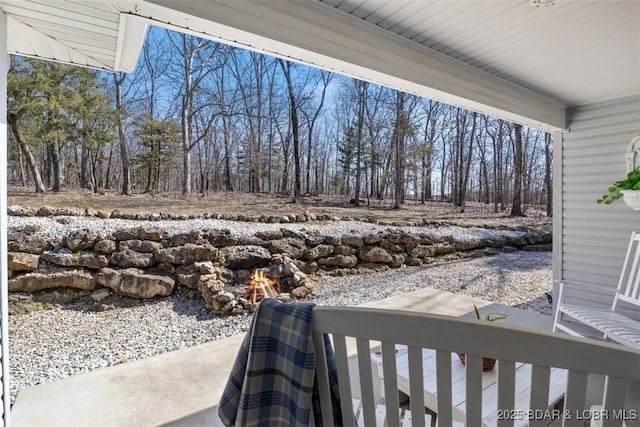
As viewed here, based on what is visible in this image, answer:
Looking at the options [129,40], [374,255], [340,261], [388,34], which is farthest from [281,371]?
[374,255]

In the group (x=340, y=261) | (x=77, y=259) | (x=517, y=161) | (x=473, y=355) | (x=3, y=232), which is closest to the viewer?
(x=473, y=355)

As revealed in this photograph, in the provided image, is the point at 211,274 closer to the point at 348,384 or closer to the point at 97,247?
the point at 97,247

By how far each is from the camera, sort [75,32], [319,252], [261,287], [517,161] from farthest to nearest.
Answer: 1. [517,161]
2. [319,252]
3. [261,287]
4. [75,32]

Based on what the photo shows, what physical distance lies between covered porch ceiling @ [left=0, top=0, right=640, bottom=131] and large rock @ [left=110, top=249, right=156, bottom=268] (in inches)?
77.8

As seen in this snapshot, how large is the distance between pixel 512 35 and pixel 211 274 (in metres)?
3.15

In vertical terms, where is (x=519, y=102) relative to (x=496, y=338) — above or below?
above

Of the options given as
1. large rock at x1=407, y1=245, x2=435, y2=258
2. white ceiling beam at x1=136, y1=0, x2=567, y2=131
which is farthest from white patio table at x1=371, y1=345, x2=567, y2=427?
large rock at x1=407, y1=245, x2=435, y2=258

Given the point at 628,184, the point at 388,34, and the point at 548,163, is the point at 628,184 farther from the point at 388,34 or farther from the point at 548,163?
the point at 548,163

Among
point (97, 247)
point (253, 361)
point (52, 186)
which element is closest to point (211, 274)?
point (97, 247)

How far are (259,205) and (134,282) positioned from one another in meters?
1.49

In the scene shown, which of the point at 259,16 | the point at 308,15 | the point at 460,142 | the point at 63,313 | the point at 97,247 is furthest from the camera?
the point at 460,142

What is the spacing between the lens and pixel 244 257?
12.4 feet

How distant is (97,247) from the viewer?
10.3 feet

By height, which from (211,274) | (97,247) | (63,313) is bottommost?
(63,313)
